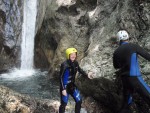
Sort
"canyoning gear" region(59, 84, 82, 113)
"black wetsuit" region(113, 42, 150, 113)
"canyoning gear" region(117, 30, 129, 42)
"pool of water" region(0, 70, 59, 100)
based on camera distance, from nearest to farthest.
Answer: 1. "black wetsuit" region(113, 42, 150, 113)
2. "canyoning gear" region(117, 30, 129, 42)
3. "canyoning gear" region(59, 84, 82, 113)
4. "pool of water" region(0, 70, 59, 100)

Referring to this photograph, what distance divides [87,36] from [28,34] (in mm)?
8664

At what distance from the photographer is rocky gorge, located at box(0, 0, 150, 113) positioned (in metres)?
8.05

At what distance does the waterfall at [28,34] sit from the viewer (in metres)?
20.0

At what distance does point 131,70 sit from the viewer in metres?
6.02

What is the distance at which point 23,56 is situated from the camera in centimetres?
2009

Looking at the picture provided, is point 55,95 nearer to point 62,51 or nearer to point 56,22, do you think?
point 62,51

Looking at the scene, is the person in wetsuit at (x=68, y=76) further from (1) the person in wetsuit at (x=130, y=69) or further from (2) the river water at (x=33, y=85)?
(2) the river water at (x=33, y=85)

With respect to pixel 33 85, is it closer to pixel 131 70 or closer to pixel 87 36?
pixel 87 36

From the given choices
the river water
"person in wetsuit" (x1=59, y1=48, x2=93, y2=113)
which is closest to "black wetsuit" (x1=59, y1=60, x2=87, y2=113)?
"person in wetsuit" (x1=59, y1=48, x2=93, y2=113)

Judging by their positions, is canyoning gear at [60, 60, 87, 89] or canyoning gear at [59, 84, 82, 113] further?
canyoning gear at [59, 84, 82, 113]

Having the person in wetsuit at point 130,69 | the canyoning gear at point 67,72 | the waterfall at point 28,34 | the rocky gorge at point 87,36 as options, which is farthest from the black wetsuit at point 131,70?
the waterfall at point 28,34

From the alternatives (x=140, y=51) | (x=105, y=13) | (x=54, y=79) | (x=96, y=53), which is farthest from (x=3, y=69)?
(x=140, y=51)

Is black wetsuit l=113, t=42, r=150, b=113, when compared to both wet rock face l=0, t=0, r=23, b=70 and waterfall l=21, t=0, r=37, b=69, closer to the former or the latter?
wet rock face l=0, t=0, r=23, b=70

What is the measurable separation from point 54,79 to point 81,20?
11.5ft
